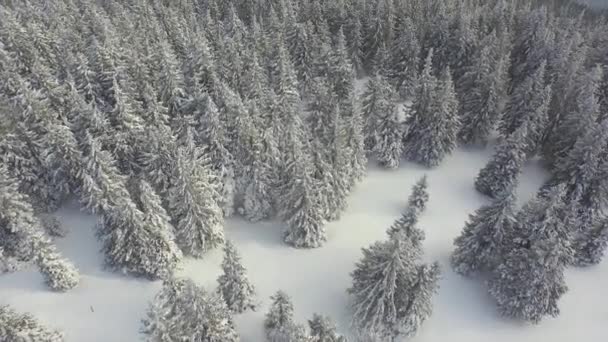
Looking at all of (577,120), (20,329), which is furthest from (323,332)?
(577,120)

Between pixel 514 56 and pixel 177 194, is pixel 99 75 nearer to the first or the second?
pixel 177 194

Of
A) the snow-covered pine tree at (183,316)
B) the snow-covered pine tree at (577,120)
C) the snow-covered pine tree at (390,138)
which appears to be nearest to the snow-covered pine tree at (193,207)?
the snow-covered pine tree at (183,316)

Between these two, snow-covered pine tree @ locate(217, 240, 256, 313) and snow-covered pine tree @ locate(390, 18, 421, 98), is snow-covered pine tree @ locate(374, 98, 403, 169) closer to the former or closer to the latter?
snow-covered pine tree @ locate(390, 18, 421, 98)

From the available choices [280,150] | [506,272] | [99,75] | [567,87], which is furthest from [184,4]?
[506,272]

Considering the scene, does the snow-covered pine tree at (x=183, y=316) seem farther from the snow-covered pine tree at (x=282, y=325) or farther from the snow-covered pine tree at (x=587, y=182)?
the snow-covered pine tree at (x=587, y=182)

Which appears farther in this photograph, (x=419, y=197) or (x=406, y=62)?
(x=406, y=62)

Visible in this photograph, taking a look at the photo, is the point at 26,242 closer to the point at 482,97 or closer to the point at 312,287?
the point at 312,287
